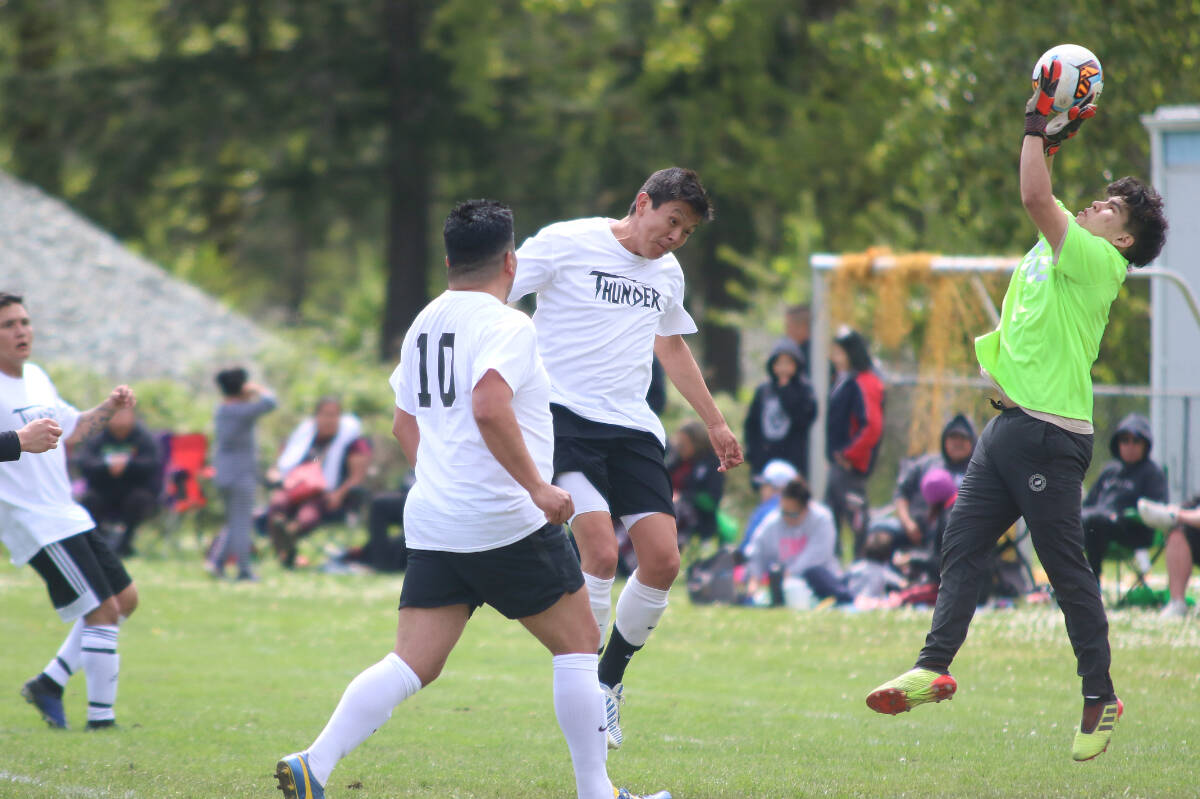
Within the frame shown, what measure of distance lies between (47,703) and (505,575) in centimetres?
354

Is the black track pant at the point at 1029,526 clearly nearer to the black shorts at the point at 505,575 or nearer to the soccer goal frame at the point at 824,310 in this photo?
the black shorts at the point at 505,575

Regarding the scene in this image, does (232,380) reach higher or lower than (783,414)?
higher

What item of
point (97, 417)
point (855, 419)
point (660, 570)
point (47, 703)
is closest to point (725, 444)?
point (660, 570)

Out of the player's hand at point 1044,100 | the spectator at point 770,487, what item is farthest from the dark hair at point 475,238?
the spectator at point 770,487

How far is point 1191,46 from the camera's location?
50.2 feet

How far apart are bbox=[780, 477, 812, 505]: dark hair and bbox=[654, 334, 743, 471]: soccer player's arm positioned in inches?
210

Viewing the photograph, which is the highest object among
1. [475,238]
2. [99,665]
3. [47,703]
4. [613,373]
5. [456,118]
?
[456,118]

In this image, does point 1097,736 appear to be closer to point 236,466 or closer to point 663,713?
point 663,713

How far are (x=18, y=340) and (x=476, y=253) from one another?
3041 millimetres

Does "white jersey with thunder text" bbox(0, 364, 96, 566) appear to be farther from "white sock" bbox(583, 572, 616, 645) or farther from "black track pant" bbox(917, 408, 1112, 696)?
"black track pant" bbox(917, 408, 1112, 696)

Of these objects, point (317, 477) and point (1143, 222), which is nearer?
point (1143, 222)

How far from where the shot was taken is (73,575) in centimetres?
689

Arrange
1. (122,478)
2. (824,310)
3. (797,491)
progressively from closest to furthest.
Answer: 1. (797,491)
2. (824,310)
3. (122,478)

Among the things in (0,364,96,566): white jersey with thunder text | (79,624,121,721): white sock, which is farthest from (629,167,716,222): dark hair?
(79,624,121,721): white sock
